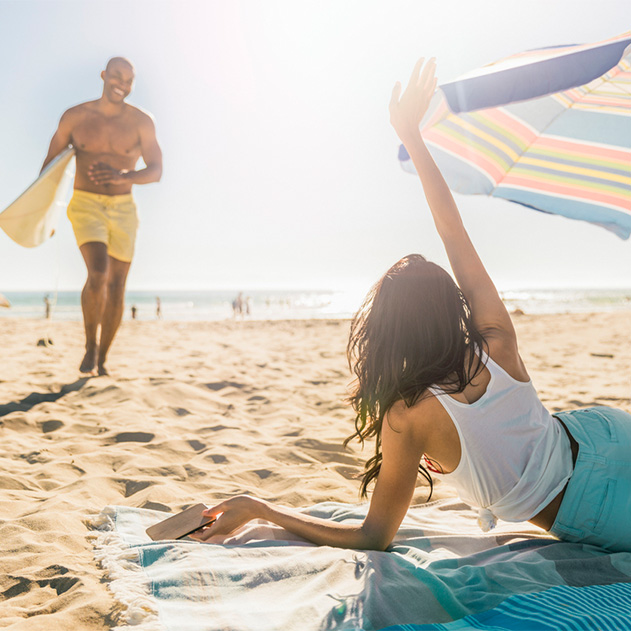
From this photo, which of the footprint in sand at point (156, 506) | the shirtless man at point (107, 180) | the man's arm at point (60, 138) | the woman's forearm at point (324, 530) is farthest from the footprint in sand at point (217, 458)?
Answer: the man's arm at point (60, 138)

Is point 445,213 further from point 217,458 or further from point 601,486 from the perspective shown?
point 217,458

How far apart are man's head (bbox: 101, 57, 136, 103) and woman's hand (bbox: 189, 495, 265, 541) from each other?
→ 161 inches

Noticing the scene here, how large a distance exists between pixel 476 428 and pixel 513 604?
1.51ft

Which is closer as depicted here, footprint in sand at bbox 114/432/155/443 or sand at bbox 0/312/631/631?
sand at bbox 0/312/631/631

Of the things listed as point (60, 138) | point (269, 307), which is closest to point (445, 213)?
point (60, 138)

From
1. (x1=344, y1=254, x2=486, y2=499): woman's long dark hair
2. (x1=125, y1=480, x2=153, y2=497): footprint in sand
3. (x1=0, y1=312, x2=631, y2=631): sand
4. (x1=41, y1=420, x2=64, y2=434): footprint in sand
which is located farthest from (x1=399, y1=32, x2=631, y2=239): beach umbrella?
(x1=41, y1=420, x2=64, y2=434): footprint in sand

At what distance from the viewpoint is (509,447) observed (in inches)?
56.9

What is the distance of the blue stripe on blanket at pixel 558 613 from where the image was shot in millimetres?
1223

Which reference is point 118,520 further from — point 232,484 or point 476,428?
point 476,428

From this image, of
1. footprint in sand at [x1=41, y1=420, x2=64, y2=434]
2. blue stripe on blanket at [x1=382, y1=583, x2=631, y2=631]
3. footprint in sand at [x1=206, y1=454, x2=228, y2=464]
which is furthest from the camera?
footprint in sand at [x1=41, y1=420, x2=64, y2=434]

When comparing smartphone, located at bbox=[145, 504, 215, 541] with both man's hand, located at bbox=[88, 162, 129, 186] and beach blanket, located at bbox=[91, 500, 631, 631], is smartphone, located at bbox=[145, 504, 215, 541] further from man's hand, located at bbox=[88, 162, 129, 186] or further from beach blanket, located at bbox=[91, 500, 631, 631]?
man's hand, located at bbox=[88, 162, 129, 186]

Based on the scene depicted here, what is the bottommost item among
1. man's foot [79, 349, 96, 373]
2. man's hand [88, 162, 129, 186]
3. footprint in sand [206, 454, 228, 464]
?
footprint in sand [206, 454, 228, 464]

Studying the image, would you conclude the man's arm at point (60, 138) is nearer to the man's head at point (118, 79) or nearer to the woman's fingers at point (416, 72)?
the man's head at point (118, 79)

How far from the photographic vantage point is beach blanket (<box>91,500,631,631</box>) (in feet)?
4.25
